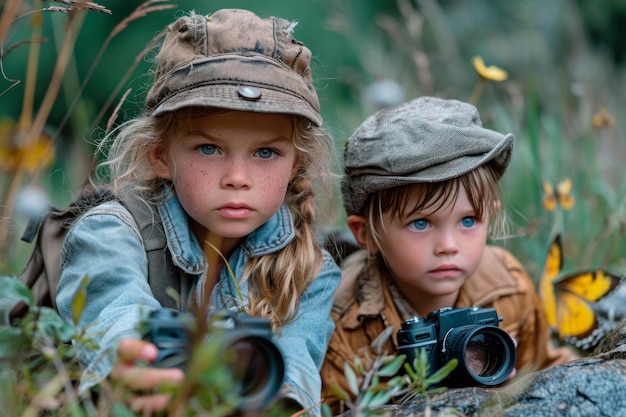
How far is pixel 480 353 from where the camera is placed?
202cm

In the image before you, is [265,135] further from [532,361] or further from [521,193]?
[521,193]

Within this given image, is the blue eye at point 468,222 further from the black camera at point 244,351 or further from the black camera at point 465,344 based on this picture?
the black camera at point 244,351

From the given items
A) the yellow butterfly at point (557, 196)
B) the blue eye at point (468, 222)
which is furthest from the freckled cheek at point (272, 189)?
the yellow butterfly at point (557, 196)

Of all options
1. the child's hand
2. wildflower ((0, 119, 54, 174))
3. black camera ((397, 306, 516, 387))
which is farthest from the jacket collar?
the child's hand

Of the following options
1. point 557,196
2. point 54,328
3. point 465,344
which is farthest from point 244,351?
point 557,196

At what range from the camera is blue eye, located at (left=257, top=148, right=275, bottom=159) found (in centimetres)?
208

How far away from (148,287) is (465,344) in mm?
729

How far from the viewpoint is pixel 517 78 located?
609 centimetres

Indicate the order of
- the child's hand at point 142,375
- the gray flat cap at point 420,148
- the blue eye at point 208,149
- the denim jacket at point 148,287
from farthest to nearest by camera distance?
the gray flat cap at point 420,148, the blue eye at point 208,149, the denim jacket at point 148,287, the child's hand at point 142,375

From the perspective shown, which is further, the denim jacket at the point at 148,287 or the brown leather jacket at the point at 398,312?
the brown leather jacket at the point at 398,312

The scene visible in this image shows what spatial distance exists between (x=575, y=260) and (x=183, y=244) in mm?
1854

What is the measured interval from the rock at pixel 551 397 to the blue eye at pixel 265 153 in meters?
0.71

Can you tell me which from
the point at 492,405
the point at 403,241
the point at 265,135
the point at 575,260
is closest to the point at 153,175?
the point at 265,135

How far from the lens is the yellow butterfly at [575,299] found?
2.79 m
